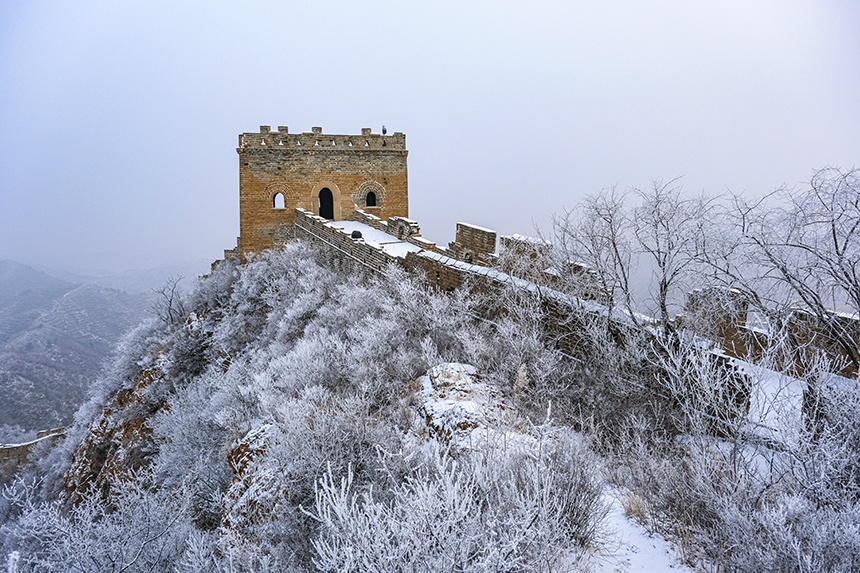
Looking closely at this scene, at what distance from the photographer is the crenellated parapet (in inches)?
677

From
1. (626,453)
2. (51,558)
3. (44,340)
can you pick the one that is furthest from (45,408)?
(626,453)

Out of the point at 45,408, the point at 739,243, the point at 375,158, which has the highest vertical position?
the point at 375,158

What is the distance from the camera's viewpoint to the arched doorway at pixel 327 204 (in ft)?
62.2

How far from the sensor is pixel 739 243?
5262mm

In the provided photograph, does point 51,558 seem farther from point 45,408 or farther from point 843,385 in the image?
point 45,408

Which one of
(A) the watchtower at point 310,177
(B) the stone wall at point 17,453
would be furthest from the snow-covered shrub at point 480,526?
(B) the stone wall at point 17,453

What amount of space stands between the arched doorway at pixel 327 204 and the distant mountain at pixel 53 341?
9289 millimetres

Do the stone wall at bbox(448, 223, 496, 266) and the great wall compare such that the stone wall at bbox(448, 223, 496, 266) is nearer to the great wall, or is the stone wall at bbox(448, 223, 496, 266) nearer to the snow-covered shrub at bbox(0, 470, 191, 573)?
the great wall

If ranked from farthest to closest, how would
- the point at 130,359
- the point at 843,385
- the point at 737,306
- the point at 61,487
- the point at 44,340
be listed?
the point at 44,340
the point at 130,359
the point at 61,487
the point at 737,306
the point at 843,385

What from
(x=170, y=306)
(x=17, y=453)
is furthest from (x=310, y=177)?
(x=17, y=453)

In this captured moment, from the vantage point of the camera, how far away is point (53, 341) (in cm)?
5438

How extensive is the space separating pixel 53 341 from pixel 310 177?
5590 centimetres

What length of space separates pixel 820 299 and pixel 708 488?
3.09m

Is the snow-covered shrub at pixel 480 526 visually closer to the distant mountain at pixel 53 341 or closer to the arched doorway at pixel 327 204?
the arched doorway at pixel 327 204
